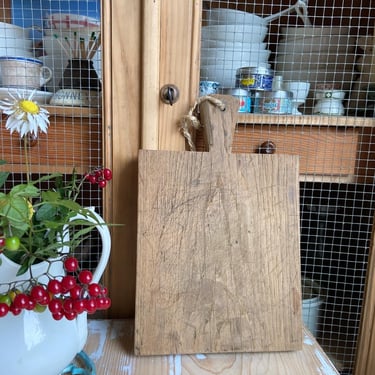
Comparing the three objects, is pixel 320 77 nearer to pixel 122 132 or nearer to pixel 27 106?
pixel 122 132

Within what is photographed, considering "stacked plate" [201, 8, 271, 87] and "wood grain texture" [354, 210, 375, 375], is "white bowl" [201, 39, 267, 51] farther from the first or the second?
"wood grain texture" [354, 210, 375, 375]

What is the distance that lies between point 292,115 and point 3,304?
0.53m

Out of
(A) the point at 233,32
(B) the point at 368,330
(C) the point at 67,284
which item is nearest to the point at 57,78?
(A) the point at 233,32

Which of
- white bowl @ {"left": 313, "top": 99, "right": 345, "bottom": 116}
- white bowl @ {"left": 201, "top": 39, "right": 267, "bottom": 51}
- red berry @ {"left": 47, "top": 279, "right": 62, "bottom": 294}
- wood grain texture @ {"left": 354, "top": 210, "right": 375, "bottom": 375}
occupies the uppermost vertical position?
white bowl @ {"left": 201, "top": 39, "right": 267, "bottom": 51}

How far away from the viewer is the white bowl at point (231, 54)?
66cm

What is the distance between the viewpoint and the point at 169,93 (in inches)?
24.1

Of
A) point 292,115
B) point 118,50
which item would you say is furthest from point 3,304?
→ point 292,115

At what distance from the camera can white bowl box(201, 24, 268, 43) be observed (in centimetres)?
65

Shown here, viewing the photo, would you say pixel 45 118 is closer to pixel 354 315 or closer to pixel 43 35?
pixel 43 35

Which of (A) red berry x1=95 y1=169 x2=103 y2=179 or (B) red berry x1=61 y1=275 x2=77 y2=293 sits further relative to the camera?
(A) red berry x1=95 y1=169 x2=103 y2=179

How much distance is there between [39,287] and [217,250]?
0.31 metres

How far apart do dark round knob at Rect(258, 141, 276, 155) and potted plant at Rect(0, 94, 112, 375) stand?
355mm

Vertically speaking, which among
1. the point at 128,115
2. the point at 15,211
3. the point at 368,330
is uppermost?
the point at 128,115

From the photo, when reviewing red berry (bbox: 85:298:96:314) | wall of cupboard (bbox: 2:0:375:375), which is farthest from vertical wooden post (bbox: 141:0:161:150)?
red berry (bbox: 85:298:96:314)
